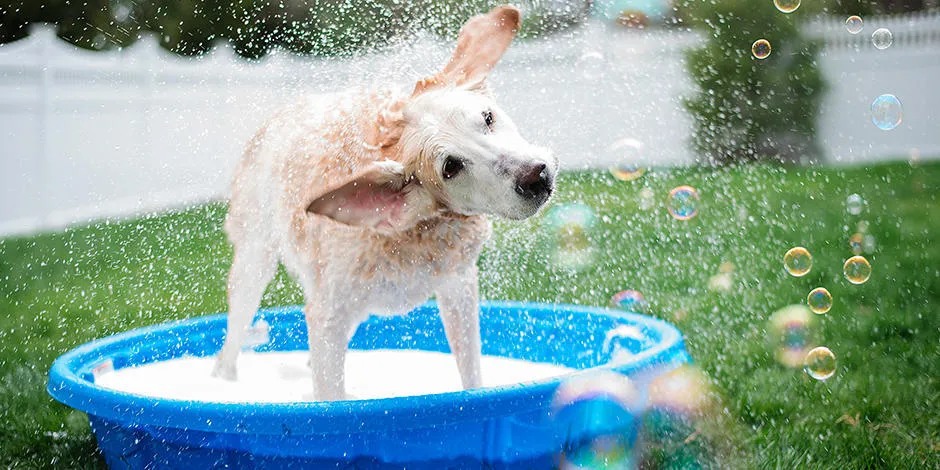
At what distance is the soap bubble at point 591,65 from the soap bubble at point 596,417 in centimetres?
553

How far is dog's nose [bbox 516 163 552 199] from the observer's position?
207cm

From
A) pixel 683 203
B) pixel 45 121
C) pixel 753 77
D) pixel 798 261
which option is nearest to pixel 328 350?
Result: pixel 683 203

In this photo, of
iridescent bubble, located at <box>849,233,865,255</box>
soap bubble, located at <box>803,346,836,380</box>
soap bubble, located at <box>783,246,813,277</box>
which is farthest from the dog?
iridescent bubble, located at <box>849,233,865,255</box>

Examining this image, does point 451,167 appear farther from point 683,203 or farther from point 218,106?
point 218,106

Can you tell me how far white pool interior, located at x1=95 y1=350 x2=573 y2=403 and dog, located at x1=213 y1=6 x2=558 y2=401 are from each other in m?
0.47

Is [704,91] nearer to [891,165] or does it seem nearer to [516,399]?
[891,165]

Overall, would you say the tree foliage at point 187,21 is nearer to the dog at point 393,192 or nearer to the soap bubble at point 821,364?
the soap bubble at point 821,364

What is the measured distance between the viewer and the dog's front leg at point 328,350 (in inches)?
97.9

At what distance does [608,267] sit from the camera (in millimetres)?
5828

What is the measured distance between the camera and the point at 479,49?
252cm

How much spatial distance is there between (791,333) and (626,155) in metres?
1.35

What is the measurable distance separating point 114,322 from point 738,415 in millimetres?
3564

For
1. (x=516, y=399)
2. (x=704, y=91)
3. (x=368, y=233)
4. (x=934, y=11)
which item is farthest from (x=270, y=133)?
(x=934, y=11)

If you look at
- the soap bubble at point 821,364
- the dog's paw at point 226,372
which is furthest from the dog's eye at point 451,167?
the soap bubble at point 821,364
